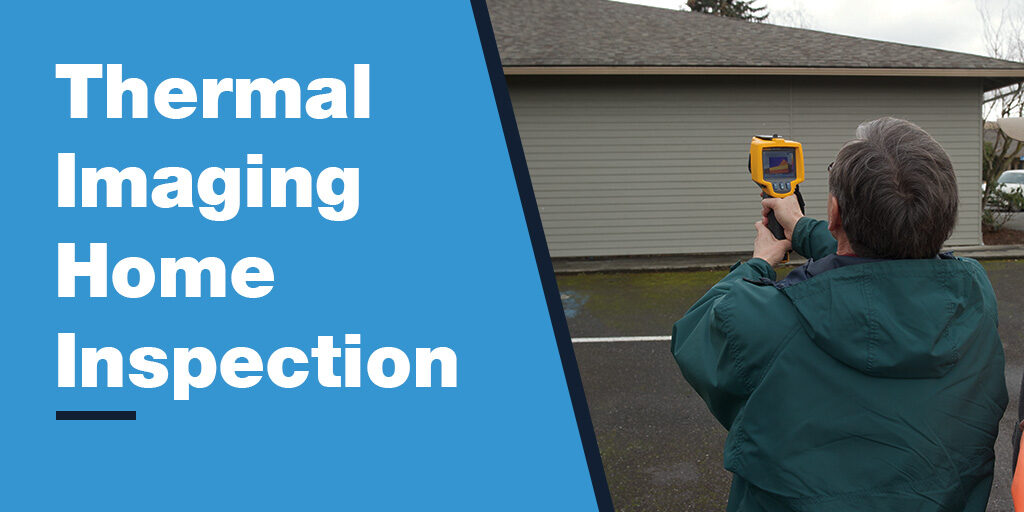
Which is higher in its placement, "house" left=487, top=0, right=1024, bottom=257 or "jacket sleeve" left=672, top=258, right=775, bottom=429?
"house" left=487, top=0, right=1024, bottom=257

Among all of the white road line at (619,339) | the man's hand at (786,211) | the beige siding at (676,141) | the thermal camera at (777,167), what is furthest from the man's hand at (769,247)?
the beige siding at (676,141)

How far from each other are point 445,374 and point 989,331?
6.16ft

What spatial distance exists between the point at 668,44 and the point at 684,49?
1.19 feet

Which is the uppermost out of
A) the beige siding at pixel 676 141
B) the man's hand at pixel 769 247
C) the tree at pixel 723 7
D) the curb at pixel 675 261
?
the tree at pixel 723 7

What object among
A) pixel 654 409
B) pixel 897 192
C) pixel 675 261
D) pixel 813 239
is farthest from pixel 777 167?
pixel 675 261

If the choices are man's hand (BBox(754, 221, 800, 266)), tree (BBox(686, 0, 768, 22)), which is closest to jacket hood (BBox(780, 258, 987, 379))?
man's hand (BBox(754, 221, 800, 266))

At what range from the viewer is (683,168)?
Result: 11047 millimetres

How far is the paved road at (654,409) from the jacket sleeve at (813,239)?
6.62 feet

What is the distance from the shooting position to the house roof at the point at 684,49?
417 inches

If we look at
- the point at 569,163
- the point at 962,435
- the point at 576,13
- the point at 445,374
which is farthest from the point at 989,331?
the point at 576,13

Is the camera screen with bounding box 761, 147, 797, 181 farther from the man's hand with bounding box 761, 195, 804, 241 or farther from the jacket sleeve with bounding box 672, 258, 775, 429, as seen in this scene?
the jacket sleeve with bounding box 672, 258, 775, 429

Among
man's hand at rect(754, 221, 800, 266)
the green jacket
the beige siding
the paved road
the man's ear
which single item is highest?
the beige siding

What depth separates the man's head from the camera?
128 centimetres

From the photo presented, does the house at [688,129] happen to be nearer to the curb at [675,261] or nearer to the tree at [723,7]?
the curb at [675,261]
